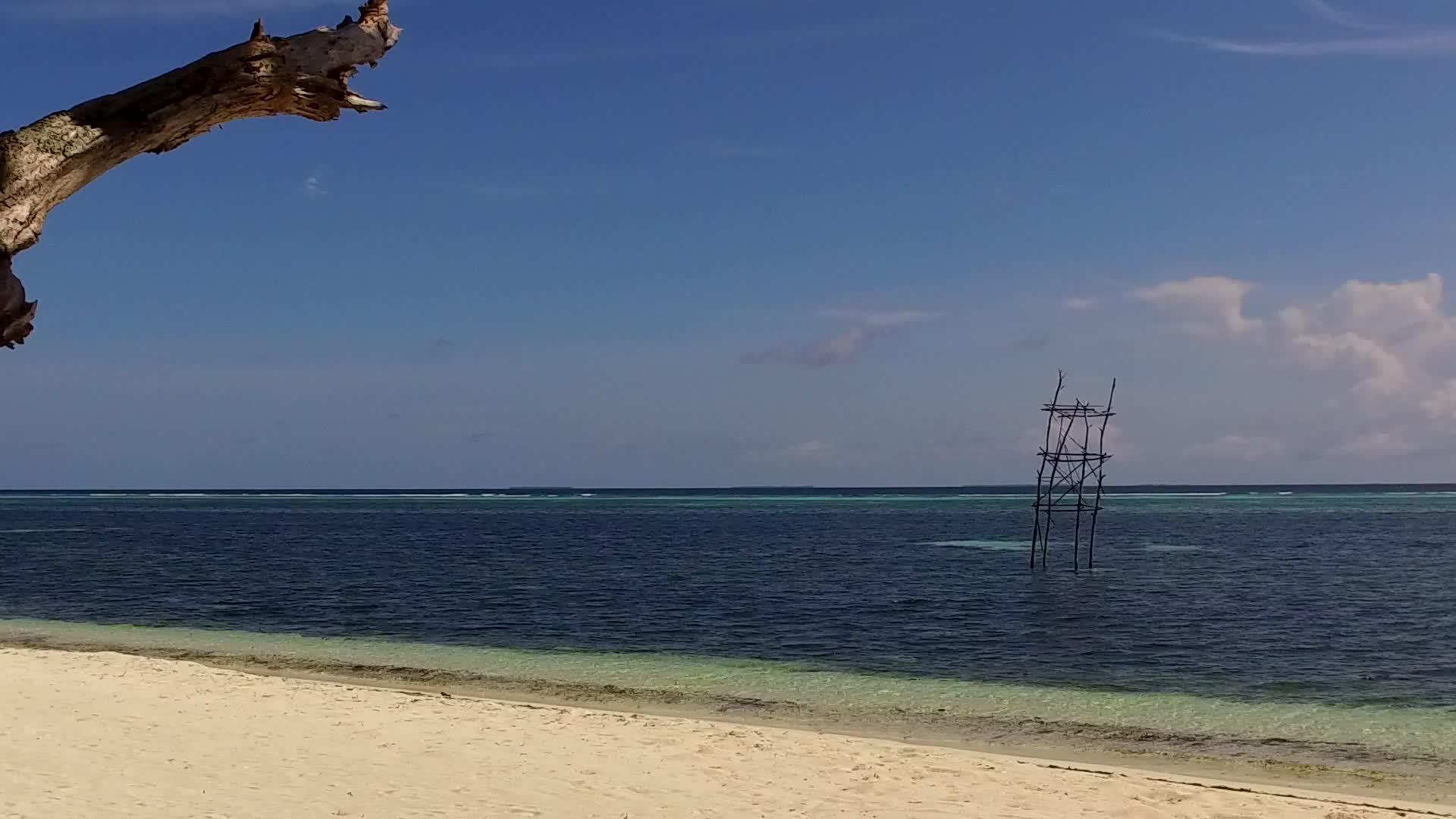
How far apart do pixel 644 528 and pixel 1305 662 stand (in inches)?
3123

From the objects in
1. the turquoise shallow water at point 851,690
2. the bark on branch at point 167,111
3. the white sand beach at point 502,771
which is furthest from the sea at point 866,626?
the bark on branch at point 167,111

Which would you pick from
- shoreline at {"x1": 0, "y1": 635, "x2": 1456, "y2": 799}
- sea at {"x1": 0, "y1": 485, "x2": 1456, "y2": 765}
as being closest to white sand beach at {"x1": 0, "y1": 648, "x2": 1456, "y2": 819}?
shoreline at {"x1": 0, "y1": 635, "x2": 1456, "y2": 799}

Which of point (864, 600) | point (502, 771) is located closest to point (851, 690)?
point (502, 771)

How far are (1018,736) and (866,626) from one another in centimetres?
1450

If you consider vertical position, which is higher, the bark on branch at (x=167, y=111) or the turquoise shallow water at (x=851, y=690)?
the bark on branch at (x=167, y=111)

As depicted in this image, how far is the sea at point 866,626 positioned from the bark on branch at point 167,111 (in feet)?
50.9

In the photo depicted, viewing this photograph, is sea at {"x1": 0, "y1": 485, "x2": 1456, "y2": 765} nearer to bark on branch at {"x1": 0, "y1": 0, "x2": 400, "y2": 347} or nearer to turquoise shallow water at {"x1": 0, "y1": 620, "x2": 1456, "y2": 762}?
turquoise shallow water at {"x1": 0, "y1": 620, "x2": 1456, "y2": 762}

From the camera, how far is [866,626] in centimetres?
3155

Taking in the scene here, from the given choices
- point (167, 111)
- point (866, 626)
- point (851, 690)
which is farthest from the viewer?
point (866, 626)

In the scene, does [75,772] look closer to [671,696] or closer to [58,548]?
[671,696]

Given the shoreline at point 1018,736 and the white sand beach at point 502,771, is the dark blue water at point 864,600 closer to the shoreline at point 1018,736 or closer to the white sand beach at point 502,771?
the shoreline at point 1018,736

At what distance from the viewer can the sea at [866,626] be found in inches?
784

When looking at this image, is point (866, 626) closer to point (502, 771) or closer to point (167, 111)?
point (502, 771)

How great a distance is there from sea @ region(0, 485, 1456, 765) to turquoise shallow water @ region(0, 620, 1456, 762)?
9cm
